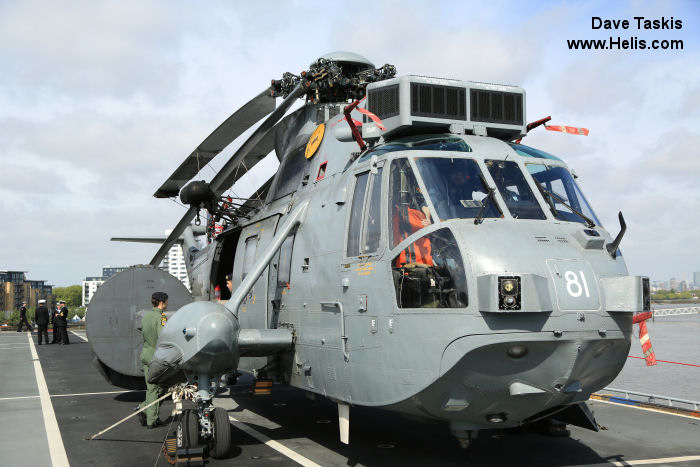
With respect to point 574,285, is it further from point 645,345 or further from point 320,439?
point 320,439

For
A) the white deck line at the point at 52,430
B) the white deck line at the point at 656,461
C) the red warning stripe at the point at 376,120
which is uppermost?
the red warning stripe at the point at 376,120

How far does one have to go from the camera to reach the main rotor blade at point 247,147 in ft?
31.7

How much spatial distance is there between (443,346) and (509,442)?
356cm

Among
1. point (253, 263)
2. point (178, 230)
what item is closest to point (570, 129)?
point (253, 263)

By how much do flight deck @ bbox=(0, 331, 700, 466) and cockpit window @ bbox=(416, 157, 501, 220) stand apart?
84.1 inches

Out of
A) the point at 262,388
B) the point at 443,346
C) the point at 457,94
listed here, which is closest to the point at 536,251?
the point at 443,346

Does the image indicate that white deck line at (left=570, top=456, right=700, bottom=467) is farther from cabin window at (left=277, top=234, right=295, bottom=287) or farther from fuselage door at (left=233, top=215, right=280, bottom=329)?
fuselage door at (left=233, top=215, right=280, bottom=329)

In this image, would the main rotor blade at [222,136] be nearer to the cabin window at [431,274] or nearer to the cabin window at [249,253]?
the cabin window at [249,253]

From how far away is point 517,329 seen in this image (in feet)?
17.2

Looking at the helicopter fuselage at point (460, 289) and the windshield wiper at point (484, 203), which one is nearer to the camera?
the helicopter fuselage at point (460, 289)

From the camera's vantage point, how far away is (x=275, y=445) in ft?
27.1

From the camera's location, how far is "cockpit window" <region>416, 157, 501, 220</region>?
5973mm

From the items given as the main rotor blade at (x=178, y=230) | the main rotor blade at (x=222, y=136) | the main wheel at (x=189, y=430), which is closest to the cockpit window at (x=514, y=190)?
the main wheel at (x=189, y=430)

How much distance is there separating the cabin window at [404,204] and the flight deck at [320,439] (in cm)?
196
